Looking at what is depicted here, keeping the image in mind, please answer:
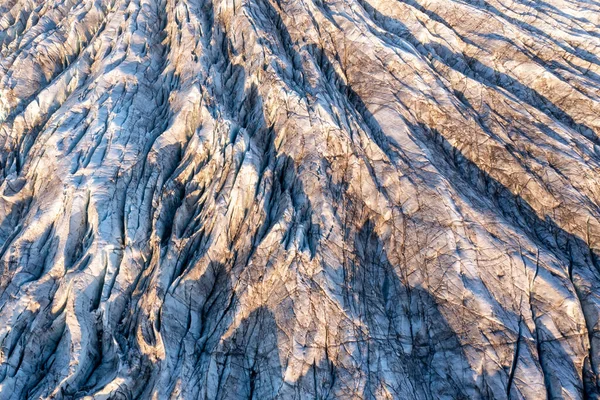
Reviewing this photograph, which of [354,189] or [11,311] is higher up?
[354,189]

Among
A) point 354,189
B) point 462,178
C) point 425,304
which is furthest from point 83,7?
point 425,304

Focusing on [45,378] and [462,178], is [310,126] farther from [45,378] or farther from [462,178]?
[45,378]

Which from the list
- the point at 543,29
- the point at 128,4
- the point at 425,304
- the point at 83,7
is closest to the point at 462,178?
the point at 425,304

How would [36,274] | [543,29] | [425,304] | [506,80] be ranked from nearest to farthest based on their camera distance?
1. [425,304]
2. [36,274]
3. [506,80]
4. [543,29]

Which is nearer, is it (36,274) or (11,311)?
(11,311)

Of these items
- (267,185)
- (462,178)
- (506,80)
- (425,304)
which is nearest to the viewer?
(425,304)

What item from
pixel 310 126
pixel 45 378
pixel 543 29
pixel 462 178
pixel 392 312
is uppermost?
pixel 543 29

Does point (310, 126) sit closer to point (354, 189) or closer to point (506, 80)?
point (354, 189)
